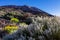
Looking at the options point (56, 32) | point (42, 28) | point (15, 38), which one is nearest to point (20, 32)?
point (15, 38)

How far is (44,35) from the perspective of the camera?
273 inches

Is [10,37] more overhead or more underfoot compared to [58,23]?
more underfoot

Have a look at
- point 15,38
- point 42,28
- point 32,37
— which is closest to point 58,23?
point 42,28

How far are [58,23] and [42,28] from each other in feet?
2.10

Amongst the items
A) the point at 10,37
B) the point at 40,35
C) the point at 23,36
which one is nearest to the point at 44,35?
the point at 40,35

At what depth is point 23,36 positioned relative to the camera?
7.14m

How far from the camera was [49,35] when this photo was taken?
6.84m

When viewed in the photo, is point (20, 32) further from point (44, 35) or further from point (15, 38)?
point (44, 35)

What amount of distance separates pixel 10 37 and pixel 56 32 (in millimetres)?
1676

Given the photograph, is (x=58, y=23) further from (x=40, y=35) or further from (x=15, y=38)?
(x=15, y=38)

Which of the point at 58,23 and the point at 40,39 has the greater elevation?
the point at 58,23

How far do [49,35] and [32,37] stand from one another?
579 mm

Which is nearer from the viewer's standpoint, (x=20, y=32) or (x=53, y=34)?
(x=53, y=34)

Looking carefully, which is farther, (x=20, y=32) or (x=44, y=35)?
(x=20, y=32)
